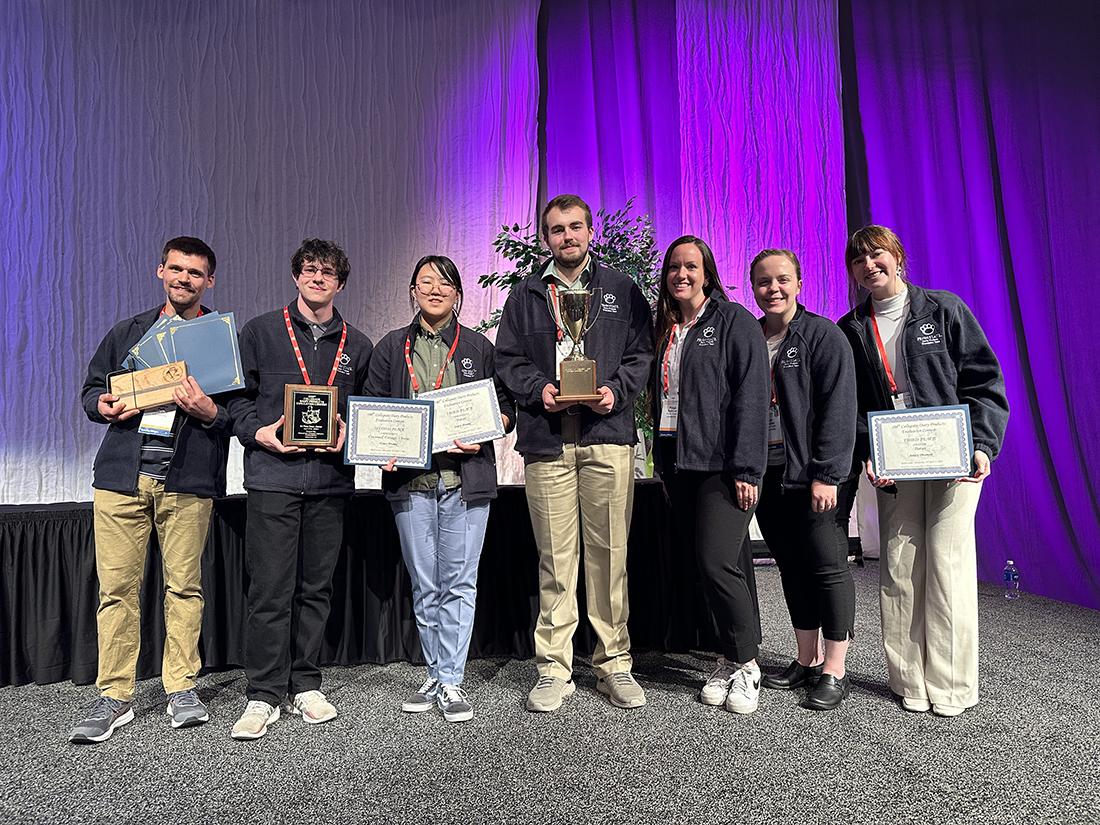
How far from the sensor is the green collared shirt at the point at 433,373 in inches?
92.7

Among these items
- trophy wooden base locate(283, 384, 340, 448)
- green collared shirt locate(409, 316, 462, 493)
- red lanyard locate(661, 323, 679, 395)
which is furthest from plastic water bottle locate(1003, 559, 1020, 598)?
trophy wooden base locate(283, 384, 340, 448)

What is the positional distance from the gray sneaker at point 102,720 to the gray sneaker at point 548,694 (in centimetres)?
124

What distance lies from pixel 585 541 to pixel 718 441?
553mm

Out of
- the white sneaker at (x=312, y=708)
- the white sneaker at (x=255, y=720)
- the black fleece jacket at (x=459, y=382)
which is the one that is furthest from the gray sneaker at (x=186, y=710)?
the black fleece jacket at (x=459, y=382)

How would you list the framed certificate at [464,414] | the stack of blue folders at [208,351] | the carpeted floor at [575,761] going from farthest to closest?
the framed certificate at [464,414] < the stack of blue folders at [208,351] < the carpeted floor at [575,761]

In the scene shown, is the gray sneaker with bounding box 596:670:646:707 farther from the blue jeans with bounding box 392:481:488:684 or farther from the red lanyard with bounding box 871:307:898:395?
the red lanyard with bounding box 871:307:898:395

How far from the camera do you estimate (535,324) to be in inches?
96.5

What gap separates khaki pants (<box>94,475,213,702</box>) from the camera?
2.23 metres

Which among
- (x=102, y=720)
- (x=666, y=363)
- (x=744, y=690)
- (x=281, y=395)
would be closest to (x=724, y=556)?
(x=744, y=690)

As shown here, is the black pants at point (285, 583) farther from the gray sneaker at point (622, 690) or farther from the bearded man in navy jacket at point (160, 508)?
the gray sneaker at point (622, 690)

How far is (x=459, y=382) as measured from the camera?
2430 millimetres

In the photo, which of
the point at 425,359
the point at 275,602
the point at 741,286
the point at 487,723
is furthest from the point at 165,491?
the point at 741,286

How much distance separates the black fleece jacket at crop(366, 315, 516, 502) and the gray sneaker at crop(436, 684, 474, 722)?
0.61 meters

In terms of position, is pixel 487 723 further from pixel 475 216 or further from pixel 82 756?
pixel 475 216
